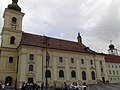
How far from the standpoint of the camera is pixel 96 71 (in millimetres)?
53281

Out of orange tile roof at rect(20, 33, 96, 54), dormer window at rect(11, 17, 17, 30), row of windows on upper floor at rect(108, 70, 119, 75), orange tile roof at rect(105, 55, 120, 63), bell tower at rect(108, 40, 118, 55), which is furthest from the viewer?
bell tower at rect(108, 40, 118, 55)

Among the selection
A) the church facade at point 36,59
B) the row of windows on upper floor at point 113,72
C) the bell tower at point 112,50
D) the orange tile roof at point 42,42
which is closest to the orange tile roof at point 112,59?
the row of windows on upper floor at point 113,72

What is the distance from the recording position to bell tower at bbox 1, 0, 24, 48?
4328cm

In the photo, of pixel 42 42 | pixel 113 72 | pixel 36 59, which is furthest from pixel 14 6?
pixel 113 72

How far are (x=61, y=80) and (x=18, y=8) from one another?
87.0 feet

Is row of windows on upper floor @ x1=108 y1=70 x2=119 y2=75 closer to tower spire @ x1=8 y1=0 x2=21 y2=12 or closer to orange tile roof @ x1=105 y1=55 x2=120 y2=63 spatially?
orange tile roof @ x1=105 y1=55 x2=120 y2=63

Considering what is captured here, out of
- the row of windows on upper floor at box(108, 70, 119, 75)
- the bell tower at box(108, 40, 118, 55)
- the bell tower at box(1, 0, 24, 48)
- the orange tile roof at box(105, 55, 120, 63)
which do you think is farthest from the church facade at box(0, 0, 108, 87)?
the bell tower at box(108, 40, 118, 55)

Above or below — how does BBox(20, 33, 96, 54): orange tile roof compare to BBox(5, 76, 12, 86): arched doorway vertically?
above

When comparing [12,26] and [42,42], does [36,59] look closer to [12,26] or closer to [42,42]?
[42,42]

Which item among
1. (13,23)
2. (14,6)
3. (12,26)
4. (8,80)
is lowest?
(8,80)

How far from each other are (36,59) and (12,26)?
42.9ft

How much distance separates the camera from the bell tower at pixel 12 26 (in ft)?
142

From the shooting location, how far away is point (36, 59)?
1652 inches

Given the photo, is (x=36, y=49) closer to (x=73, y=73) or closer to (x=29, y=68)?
(x=29, y=68)
